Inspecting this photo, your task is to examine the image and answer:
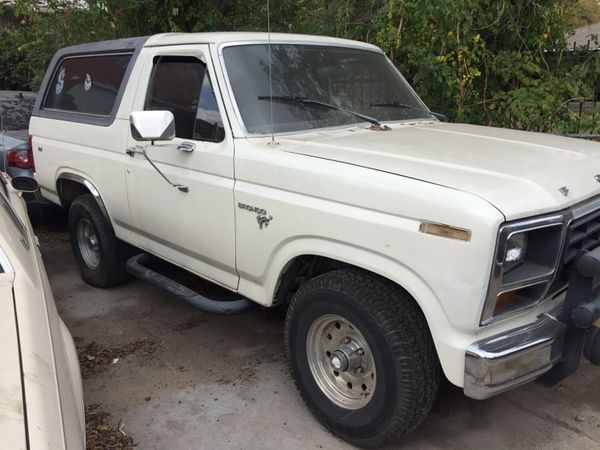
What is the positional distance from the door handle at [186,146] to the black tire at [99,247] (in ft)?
4.98

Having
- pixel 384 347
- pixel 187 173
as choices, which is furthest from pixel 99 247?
pixel 384 347

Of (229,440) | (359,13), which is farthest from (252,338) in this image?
(359,13)

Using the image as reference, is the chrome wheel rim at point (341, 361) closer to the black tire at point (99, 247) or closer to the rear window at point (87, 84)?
the black tire at point (99, 247)

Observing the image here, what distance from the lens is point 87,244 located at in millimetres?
5184

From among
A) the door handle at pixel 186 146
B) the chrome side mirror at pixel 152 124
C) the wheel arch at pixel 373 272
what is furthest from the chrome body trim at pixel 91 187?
the wheel arch at pixel 373 272

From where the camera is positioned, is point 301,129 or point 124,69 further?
point 124,69

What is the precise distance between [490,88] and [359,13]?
2053 mm

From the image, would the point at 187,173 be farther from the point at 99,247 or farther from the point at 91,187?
the point at 99,247

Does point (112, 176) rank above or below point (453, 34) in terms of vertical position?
below

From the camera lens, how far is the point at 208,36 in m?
3.67

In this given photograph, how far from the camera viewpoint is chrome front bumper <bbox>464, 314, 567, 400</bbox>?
2.33 m

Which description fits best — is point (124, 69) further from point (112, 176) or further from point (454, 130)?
point (454, 130)

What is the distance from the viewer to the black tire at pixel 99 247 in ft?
15.6

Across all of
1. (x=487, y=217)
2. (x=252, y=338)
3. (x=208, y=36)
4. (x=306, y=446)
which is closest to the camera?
(x=487, y=217)
